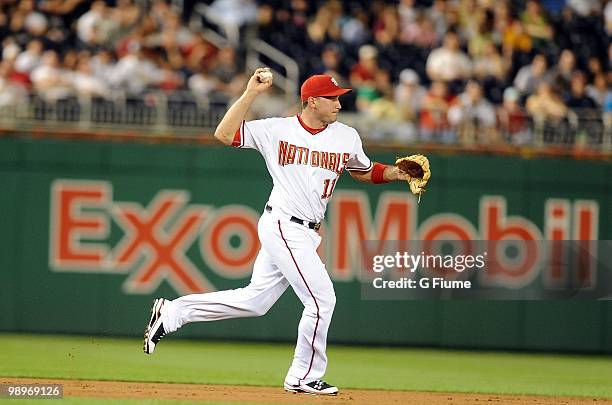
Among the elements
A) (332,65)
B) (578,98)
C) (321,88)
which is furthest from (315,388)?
(578,98)

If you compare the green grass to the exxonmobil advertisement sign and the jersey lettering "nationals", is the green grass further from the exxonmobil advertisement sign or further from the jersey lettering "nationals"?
the jersey lettering "nationals"

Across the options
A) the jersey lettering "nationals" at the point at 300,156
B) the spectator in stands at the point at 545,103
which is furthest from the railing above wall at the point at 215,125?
the jersey lettering "nationals" at the point at 300,156

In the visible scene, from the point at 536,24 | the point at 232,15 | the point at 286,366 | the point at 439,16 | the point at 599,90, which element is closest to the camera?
the point at 286,366

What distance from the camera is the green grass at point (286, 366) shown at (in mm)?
9812

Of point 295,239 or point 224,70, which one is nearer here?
point 295,239

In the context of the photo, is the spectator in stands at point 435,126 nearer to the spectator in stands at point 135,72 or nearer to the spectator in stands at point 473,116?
the spectator in stands at point 473,116

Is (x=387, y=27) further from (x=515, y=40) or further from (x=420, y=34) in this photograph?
(x=515, y=40)

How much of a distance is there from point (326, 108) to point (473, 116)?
5.83 m

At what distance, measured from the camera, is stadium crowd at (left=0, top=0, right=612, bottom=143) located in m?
13.8

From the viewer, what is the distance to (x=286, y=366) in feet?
36.9

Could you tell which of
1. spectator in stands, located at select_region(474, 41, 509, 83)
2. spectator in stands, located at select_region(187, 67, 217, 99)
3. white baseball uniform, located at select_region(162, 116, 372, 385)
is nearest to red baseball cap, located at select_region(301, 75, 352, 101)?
white baseball uniform, located at select_region(162, 116, 372, 385)

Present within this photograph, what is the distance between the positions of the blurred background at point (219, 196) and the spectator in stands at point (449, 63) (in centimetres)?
53

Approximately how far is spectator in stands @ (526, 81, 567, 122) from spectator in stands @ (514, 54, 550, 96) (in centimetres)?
19

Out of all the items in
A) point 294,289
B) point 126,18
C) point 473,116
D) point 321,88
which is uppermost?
point 126,18
